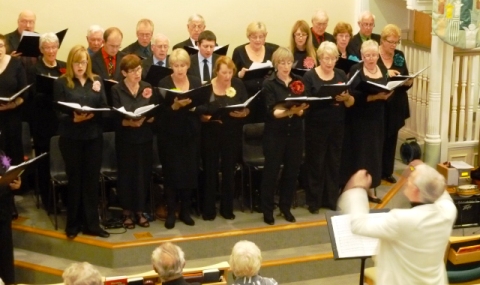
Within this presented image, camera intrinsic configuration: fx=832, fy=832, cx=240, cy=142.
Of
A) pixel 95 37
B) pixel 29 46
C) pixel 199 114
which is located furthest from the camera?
pixel 95 37

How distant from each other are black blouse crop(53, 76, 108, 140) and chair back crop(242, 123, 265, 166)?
1.41 meters

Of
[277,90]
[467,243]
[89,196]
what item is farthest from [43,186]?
[467,243]

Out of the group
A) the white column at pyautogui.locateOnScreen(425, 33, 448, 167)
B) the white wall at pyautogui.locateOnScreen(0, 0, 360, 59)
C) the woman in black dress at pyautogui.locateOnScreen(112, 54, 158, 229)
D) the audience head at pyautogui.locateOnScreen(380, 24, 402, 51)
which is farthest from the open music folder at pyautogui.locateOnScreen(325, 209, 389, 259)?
Answer: the white wall at pyautogui.locateOnScreen(0, 0, 360, 59)

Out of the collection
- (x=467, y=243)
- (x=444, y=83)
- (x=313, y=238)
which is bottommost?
(x=313, y=238)

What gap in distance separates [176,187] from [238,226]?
0.61 meters

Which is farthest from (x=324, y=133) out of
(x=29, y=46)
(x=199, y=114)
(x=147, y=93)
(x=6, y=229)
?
(x=6, y=229)

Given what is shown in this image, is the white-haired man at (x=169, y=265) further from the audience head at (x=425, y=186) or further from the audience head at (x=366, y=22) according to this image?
the audience head at (x=366, y=22)

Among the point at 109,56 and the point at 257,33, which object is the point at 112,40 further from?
the point at 257,33

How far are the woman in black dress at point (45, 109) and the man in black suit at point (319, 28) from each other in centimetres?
235

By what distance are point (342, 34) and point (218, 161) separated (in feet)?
5.63

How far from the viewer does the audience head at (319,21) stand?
7727mm

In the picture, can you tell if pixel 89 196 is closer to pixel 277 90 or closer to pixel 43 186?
pixel 43 186

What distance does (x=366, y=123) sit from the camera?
7.16 metres

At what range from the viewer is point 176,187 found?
268 inches
